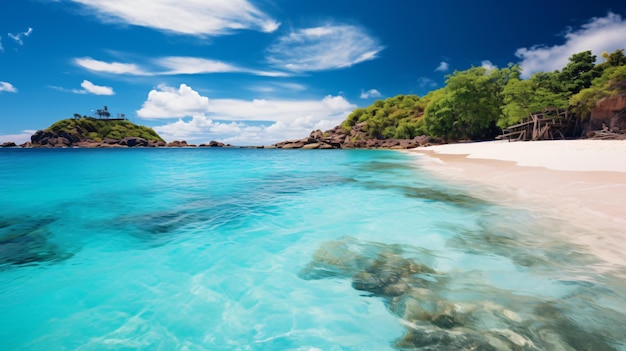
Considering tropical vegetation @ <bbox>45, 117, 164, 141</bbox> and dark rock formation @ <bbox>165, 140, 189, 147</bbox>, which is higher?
tropical vegetation @ <bbox>45, 117, 164, 141</bbox>

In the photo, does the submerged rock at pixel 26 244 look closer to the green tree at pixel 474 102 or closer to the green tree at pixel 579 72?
the green tree at pixel 579 72

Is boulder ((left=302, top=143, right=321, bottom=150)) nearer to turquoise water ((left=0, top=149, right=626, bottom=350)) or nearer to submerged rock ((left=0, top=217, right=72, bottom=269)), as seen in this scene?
turquoise water ((left=0, top=149, right=626, bottom=350))

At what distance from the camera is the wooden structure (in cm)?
3259

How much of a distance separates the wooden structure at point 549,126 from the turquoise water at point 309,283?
108ft

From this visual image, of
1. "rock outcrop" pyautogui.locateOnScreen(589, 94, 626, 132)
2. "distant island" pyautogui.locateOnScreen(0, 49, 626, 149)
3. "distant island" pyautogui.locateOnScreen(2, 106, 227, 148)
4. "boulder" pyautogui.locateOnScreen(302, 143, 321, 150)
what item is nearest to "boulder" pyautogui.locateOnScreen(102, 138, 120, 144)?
"distant island" pyautogui.locateOnScreen(2, 106, 227, 148)

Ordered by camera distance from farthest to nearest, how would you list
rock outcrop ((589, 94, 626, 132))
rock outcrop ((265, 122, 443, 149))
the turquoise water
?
rock outcrop ((265, 122, 443, 149))
rock outcrop ((589, 94, 626, 132))
the turquoise water

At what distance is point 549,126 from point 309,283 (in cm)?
Answer: 4045

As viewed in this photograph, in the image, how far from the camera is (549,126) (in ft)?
107

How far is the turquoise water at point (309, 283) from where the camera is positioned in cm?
311

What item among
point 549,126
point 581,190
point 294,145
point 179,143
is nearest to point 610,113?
point 549,126

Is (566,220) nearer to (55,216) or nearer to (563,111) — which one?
(55,216)

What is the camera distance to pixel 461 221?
23.1 feet

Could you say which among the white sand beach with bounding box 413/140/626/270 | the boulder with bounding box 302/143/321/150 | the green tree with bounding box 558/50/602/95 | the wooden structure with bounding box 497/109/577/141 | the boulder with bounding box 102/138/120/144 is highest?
the green tree with bounding box 558/50/602/95

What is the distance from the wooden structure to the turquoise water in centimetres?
3304
